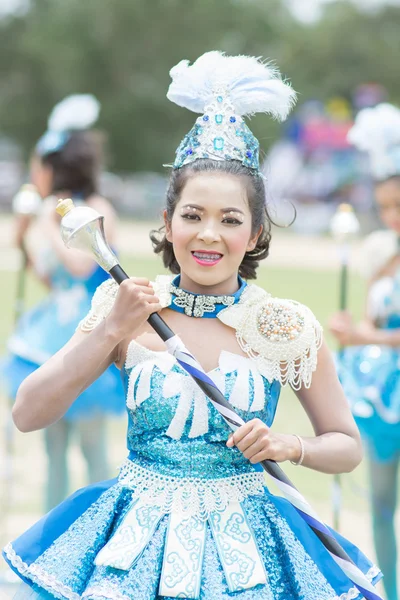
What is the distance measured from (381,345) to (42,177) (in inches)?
78.5

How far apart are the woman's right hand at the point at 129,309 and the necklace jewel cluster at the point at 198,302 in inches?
9.1

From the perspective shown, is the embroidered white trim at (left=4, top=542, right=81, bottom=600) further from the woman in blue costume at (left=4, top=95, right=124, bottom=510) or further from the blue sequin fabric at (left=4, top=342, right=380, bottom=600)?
the woman in blue costume at (left=4, top=95, right=124, bottom=510)

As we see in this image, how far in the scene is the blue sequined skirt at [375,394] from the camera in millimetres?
4086

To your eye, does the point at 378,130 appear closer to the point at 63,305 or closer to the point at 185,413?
the point at 63,305

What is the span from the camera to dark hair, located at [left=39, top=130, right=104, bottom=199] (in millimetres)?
4879

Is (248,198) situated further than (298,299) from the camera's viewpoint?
No

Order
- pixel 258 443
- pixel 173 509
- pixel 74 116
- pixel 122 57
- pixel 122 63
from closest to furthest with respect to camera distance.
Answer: pixel 258 443 < pixel 173 509 < pixel 74 116 < pixel 122 57 < pixel 122 63

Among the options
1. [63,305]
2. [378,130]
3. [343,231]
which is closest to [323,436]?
[343,231]

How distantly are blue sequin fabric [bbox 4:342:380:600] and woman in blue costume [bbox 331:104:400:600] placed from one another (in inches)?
→ 65.0

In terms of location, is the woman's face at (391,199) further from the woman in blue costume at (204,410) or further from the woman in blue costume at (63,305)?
the woman in blue costume at (204,410)

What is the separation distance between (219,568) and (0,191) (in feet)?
127

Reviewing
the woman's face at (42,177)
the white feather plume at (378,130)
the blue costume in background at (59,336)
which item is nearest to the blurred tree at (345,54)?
the woman's face at (42,177)

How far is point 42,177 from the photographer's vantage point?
5.00 metres

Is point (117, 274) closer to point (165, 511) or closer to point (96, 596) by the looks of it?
point (165, 511)
